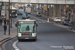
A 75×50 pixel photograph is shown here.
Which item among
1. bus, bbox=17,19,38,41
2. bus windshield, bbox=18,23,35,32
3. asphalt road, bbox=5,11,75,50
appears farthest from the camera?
bus windshield, bbox=18,23,35,32

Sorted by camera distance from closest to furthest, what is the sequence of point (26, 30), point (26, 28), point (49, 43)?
point (49, 43), point (26, 30), point (26, 28)

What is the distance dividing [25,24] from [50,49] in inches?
320

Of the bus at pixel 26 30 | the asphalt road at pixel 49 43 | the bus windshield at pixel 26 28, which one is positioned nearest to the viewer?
the asphalt road at pixel 49 43

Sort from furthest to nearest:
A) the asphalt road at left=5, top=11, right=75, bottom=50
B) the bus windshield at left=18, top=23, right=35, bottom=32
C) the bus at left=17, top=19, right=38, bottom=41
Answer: the bus windshield at left=18, top=23, right=35, bottom=32 → the bus at left=17, top=19, right=38, bottom=41 → the asphalt road at left=5, top=11, right=75, bottom=50

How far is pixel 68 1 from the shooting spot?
43188 mm

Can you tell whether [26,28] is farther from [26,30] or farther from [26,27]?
[26,30]

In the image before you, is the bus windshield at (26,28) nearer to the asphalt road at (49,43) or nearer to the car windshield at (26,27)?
the car windshield at (26,27)

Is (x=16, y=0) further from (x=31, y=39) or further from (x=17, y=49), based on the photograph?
(x=17, y=49)

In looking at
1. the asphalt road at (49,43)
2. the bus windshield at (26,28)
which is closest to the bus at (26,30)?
the bus windshield at (26,28)

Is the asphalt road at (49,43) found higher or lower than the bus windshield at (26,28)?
lower

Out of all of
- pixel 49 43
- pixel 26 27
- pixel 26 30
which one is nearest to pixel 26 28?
pixel 26 27

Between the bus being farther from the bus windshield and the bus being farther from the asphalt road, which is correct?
the asphalt road

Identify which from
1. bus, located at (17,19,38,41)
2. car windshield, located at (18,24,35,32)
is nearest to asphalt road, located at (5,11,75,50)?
bus, located at (17,19,38,41)

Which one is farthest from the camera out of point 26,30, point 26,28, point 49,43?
point 26,28
